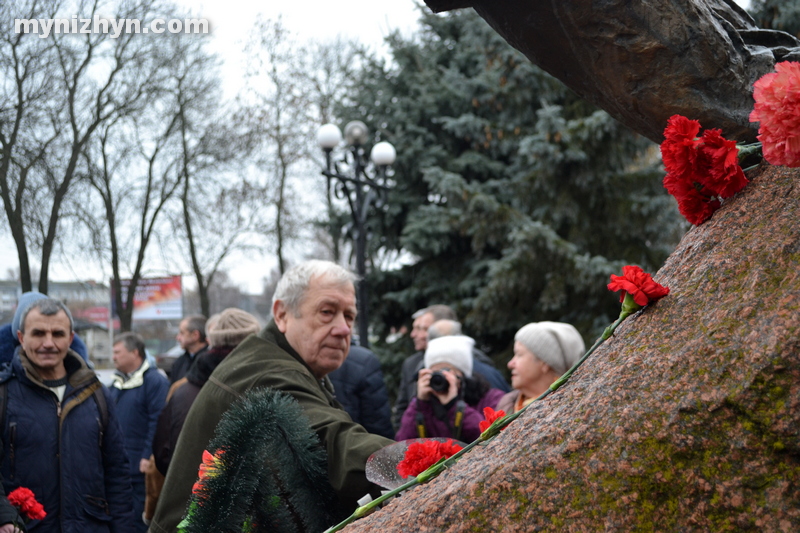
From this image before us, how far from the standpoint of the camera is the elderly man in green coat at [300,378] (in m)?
1.83

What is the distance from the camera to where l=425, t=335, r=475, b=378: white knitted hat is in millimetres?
4430

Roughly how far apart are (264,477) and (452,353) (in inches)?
110

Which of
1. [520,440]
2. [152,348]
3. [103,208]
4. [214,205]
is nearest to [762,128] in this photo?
[520,440]

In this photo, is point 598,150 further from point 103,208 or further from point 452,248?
point 103,208

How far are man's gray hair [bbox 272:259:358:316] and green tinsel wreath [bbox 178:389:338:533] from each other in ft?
2.46

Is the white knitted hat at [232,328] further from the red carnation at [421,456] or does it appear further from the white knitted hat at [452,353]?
the red carnation at [421,456]

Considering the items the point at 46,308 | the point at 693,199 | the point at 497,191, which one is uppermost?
the point at 497,191

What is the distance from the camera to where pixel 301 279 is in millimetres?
2549

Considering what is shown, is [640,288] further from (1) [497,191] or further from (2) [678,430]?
(1) [497,191]

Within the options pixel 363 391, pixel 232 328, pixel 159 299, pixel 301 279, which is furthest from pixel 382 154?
pixel 159 299

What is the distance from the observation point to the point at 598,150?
9969mm

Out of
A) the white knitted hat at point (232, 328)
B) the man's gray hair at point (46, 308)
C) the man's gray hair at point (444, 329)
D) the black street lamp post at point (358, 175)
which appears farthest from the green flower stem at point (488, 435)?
the black street lamp post at point (358, 175)

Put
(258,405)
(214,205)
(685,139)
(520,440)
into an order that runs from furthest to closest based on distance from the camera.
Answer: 1. (214,205)
2. (258,405)
3. (685,139)
4. (520,440)

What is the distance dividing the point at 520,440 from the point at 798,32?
9.69 meters
